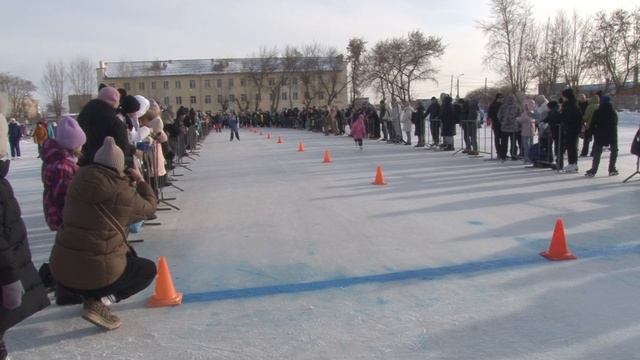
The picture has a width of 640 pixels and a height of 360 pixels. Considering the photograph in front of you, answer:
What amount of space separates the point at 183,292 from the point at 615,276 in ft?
12.7

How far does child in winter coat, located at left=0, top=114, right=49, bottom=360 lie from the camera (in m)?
3.15

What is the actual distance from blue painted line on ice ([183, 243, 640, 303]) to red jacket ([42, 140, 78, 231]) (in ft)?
4.81

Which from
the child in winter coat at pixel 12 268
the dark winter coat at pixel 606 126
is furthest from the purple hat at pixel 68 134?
the dark winter coat at pixel 606 126

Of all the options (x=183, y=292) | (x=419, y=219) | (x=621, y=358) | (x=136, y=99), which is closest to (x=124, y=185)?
(x=183, y=292)

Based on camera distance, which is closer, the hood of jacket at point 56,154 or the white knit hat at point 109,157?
the white knit hat at point 109,157

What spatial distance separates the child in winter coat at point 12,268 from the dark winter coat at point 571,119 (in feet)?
35.9

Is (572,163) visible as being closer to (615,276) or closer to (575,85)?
(615,276)

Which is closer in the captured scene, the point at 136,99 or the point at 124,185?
the point at 124,185

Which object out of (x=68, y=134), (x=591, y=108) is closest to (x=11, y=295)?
(x=68, y=134)

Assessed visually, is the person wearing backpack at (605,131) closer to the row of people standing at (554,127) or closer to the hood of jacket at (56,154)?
the row of people standing at (554,127)

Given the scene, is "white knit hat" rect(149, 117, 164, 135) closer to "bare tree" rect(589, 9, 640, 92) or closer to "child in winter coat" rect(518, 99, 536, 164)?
"child in winter coat" rect(518, 99, 536, 164)

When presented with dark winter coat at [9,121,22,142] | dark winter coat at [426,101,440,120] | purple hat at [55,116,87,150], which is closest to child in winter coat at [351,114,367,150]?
dark winter coat at [426,101,440,120]

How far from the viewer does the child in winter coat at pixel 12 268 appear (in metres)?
3.15

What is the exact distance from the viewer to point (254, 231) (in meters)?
7.19
